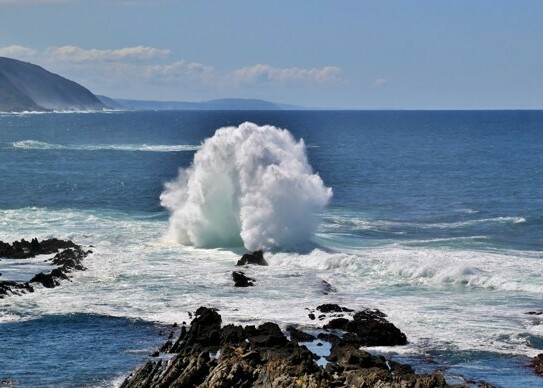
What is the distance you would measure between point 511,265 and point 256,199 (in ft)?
48.2

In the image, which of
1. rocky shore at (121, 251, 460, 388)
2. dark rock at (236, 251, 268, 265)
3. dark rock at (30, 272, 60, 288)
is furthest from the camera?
dark rock at (236, 251, 268, 265)

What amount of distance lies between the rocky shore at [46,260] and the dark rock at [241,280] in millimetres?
7461

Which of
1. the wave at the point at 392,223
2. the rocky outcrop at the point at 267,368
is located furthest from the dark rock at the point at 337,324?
the wave at the point at 392,223

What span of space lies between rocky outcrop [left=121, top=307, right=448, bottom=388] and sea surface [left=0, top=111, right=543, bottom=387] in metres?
2.00

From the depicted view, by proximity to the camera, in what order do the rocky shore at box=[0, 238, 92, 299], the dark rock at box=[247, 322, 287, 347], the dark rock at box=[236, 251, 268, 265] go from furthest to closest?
the dark rock at box=[236, 251, 268, 265] → the rocky shore at box=[0, 238, 92, 299] → the dark rock at box=[247, 322, 287, 347]

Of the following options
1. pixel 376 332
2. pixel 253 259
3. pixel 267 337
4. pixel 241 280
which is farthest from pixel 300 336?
pixel 253 259

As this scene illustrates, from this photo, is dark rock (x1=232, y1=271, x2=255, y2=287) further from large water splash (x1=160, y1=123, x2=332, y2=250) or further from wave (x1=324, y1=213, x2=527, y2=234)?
wave (x1=324, y1=213, x2=527, y2=234)

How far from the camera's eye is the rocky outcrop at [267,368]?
26125mm

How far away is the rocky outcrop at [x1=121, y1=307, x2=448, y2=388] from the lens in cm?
2612

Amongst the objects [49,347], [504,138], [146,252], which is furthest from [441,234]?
[504,138]

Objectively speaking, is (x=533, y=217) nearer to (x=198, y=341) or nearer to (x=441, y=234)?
(x=441, y=234)

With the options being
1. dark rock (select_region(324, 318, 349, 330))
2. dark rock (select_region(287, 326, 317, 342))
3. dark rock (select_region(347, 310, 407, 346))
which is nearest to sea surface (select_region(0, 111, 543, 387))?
dark rock (select_region(347, 310, 407, 346))

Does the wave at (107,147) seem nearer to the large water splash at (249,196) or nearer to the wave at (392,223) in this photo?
the wave at (392,223)

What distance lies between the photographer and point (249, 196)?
55.8m
